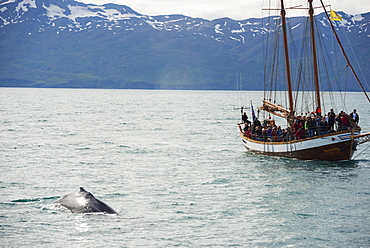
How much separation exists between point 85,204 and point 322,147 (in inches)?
981

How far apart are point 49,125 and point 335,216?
70.8m

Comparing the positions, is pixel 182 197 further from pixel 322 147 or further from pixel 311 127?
pixel 322 147

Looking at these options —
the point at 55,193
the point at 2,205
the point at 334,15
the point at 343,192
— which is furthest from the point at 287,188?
the point at 334,15

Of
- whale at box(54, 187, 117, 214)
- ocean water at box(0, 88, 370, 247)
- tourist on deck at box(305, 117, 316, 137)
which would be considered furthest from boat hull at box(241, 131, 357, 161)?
whale at box(54, 187, 117, 214)

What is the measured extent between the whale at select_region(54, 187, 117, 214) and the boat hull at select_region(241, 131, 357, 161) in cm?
2343

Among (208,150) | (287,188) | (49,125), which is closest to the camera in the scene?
(287,188)

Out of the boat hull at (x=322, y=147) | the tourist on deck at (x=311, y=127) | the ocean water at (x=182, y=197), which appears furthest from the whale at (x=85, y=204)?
the boat hull at (x=322, y=147)

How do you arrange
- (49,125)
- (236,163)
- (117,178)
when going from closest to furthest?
(117,178) → (236,163) → (49,125)

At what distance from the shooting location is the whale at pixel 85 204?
2630cm

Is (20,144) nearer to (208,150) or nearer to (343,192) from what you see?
(208,150)

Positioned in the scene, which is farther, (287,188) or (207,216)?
(287,188)

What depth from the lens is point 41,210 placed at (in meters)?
27.6

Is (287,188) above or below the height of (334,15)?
below

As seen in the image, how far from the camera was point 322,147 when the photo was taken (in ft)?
146
